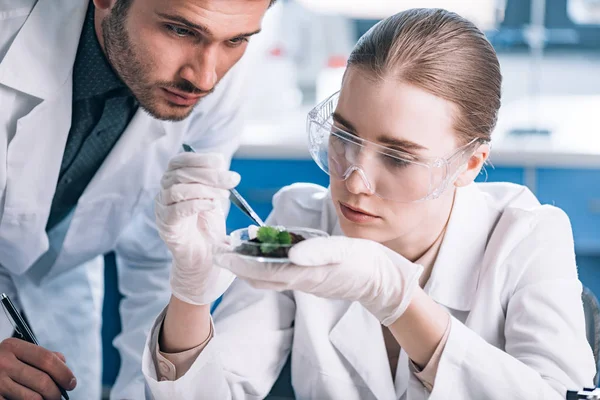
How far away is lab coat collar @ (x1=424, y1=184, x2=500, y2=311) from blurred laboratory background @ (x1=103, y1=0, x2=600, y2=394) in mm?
1039

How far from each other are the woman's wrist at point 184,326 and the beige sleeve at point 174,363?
0.02 metres

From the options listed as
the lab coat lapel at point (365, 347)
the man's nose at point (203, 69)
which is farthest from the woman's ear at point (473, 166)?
the man's nose at point (203, 69)

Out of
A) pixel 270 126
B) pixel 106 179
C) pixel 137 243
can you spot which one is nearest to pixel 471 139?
pixel 106 179

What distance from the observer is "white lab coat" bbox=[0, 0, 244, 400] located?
1.90 meters

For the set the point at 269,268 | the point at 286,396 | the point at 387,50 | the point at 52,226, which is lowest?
the point at 286,396

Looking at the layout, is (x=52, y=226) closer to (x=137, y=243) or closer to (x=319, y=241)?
(x=137, y=243)

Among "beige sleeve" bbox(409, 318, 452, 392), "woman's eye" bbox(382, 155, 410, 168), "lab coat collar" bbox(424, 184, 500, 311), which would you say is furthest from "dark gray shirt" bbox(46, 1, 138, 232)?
"beige sleeve" bbox(409, 318, 452, 392)

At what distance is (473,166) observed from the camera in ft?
5.54

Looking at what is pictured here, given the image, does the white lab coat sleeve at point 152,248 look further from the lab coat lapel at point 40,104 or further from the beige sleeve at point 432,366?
the beige sleeve at point 432,366

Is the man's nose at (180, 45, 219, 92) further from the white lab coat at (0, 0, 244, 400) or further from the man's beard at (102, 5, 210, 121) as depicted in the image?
the white lab coat at (0, 0, 244, 400)

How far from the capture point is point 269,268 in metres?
1.29

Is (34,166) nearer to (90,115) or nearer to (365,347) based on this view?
(90,115)

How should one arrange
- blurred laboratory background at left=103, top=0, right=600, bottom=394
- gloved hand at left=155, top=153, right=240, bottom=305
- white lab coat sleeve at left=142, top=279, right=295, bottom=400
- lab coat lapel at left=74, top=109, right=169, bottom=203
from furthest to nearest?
1. blurred laboratory background at left=103, top=0, right=600, bottom=394
2. lab coat lapel at left=74, top=109, right=169, bottom=203
3. white lab coat sleeve at left=142, top=279, right=295, bottom=400
4. gloved hand at left=155, top=153, right=240, bottom=305

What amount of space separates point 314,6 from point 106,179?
1733mm
